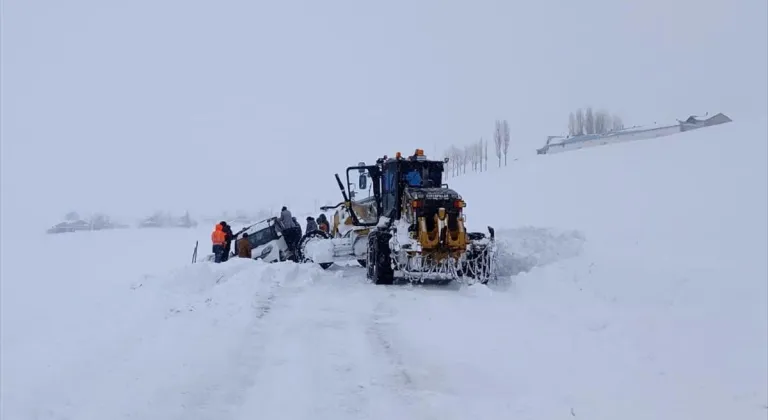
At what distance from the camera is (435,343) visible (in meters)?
6.53

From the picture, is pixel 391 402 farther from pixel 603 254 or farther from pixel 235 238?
pixel 235 238

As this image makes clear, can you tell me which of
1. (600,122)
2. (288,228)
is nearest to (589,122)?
(600,122)

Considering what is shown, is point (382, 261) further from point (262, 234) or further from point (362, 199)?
point (262, 234)

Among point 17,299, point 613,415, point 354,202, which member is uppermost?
point 354,202

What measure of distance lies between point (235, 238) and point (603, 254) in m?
9.62

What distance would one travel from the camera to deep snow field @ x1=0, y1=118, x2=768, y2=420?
15.0 ft


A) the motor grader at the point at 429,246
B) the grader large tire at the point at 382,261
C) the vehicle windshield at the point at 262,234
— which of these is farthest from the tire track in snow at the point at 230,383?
the vehicle windshield at the point at 262,234

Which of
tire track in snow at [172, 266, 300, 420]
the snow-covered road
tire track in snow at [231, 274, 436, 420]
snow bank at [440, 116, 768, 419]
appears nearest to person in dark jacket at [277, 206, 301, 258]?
snow bank at [440, 116, 768, 419]

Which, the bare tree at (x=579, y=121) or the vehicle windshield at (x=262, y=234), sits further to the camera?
the bare tree at (x=579, y=121)

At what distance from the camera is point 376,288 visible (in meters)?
10.9

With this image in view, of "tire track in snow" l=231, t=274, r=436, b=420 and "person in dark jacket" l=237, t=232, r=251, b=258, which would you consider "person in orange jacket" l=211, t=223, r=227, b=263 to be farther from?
"tire track in snow" l=231, t=274, r=436, b=420

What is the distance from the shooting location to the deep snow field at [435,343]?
181 inches

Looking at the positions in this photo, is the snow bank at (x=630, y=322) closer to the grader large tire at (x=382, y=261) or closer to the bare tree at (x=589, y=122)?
the grader large tire at (x=382, y=261)

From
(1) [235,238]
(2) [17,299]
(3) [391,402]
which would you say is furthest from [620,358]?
(2) [17,299]
